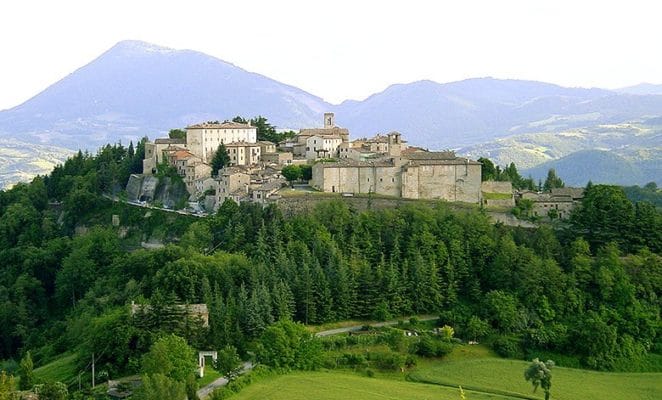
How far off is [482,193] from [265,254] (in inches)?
724

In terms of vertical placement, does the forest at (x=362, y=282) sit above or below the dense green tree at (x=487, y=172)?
below

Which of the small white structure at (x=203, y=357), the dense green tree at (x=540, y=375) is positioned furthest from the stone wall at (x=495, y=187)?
the small white structure at (x=203, y=357)

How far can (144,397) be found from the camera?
31297 mm

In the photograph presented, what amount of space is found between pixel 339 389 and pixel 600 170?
148m

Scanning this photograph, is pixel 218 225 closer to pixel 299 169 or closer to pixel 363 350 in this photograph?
pixel 299 169

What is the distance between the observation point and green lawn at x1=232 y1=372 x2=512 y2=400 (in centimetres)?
3538

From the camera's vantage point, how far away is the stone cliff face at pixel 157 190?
212ft

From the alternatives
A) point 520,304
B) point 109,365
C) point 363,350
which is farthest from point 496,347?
point 109,365

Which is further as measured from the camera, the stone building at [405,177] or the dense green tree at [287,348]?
the stone building at [405,177]

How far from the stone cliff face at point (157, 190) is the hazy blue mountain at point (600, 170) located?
116m

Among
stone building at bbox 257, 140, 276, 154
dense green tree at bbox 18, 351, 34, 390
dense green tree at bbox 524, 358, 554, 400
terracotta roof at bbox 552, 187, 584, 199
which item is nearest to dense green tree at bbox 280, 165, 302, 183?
stone building at bbox 257, 140, 276, 154

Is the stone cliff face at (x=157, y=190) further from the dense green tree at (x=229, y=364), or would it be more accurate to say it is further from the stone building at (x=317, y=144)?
the dense green tree at (x=229, y=364)

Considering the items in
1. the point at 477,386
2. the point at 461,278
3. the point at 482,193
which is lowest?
the point at 477,386

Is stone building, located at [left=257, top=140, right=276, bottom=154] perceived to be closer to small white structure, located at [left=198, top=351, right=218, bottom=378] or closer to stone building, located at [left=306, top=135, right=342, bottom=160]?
stone building, located at [left=306, top=135, right=342, bottom=160]
